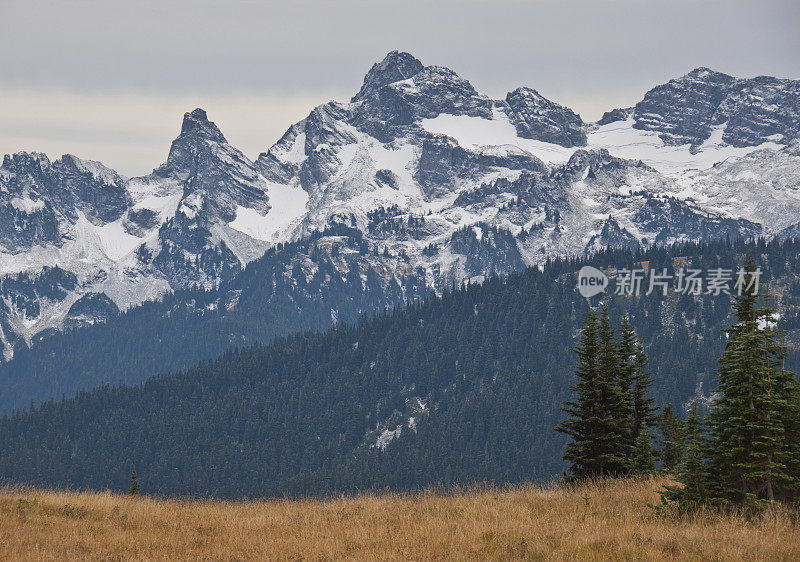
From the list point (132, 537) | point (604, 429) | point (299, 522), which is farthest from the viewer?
point (604, 429)

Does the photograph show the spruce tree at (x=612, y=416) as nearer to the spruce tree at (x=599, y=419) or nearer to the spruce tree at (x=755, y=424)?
the spruce tree at (x=599, y=419)

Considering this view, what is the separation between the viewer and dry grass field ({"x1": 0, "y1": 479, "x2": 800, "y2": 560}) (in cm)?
1970

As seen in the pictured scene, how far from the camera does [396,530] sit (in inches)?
875

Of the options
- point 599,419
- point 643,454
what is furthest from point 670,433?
point 599,419

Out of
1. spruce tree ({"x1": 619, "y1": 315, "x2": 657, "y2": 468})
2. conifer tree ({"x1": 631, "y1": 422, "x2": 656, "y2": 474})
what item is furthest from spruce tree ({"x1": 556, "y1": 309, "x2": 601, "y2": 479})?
conifer tree ({"x1": 631, "y1": 422, "x2": 656, "y2": 474})

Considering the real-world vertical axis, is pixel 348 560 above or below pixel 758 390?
below

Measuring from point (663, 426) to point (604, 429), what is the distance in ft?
78.5

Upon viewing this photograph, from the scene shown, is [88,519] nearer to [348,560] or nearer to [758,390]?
[348,560]

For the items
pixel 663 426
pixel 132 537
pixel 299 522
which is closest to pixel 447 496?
pixel 299 522

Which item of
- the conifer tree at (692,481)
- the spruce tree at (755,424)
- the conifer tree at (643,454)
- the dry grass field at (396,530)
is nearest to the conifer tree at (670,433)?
the conifer tree at (643,454)

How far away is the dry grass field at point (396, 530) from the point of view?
776 inches

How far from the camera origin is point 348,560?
1942 cm

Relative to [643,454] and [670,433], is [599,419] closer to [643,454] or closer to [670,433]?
[643,454]

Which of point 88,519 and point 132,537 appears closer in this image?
point 132,537
